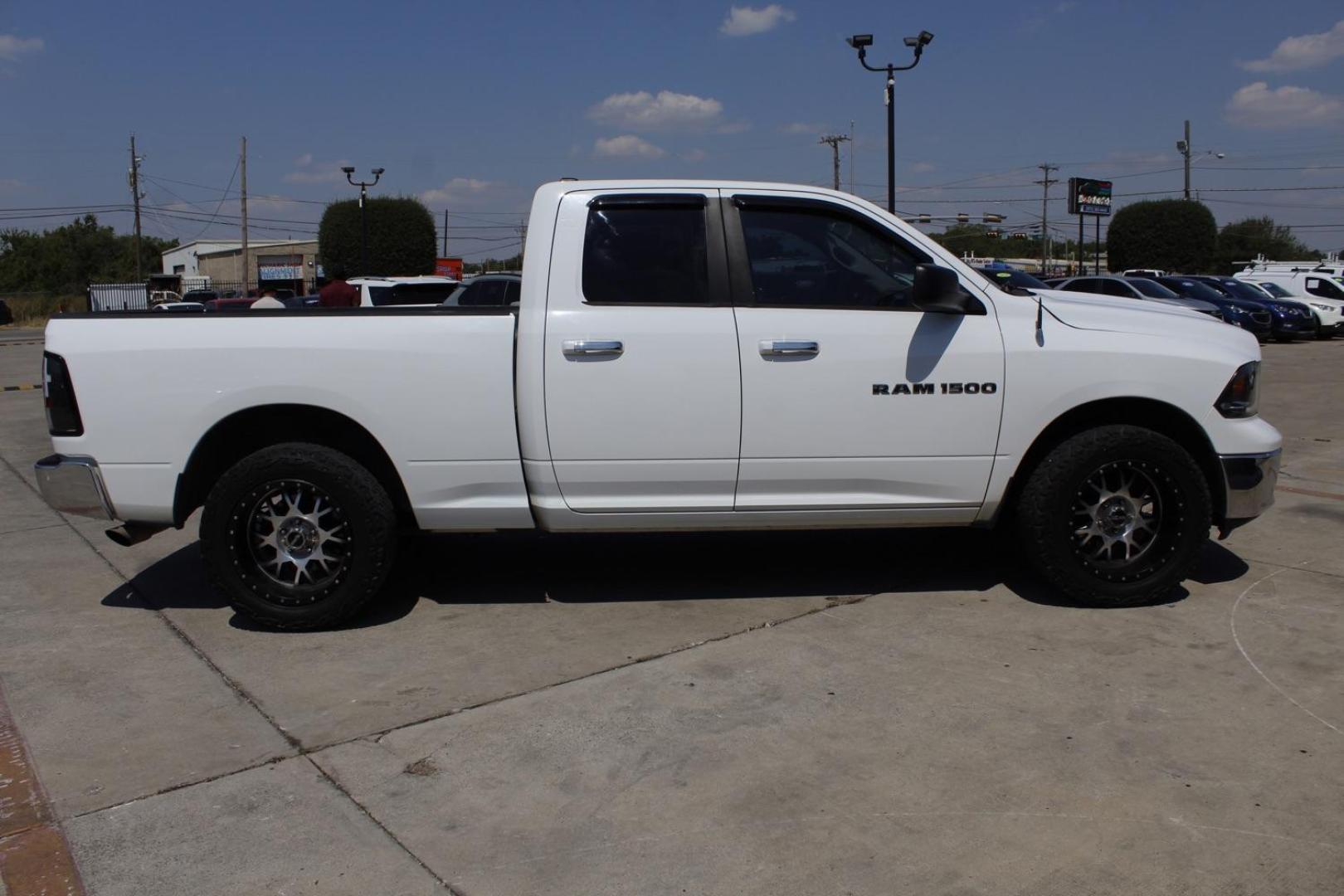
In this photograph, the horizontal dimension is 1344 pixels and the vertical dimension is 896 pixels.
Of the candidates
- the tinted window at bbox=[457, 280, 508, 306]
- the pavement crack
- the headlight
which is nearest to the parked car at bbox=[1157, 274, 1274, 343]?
the tinted window at bbox=[457, 280, 508, 306]

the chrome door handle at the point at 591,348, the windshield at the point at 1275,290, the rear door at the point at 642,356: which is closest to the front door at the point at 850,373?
the rear door at the point at 642,356

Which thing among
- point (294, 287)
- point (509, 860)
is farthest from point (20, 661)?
point (294, 287)

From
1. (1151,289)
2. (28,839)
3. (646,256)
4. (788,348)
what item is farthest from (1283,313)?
(28,839)

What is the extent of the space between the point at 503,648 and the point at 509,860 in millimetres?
1755

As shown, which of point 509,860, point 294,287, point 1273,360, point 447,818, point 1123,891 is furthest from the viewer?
point 294,287

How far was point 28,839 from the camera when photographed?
3387 mm

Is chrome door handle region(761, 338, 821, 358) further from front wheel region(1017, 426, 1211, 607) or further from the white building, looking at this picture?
the white building

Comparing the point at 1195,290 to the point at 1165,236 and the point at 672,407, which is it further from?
the point at 1165,236

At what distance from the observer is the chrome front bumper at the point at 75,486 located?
4.98 metres

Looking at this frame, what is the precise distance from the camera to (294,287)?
6612 cm

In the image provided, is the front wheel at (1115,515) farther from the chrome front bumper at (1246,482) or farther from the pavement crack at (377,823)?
the pavement crack at (377,823)

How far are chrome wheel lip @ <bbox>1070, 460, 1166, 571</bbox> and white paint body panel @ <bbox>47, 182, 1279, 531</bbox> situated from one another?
0.37 m

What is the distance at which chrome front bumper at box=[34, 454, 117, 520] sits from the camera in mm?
4984

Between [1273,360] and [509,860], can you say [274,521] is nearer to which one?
[509,860]
